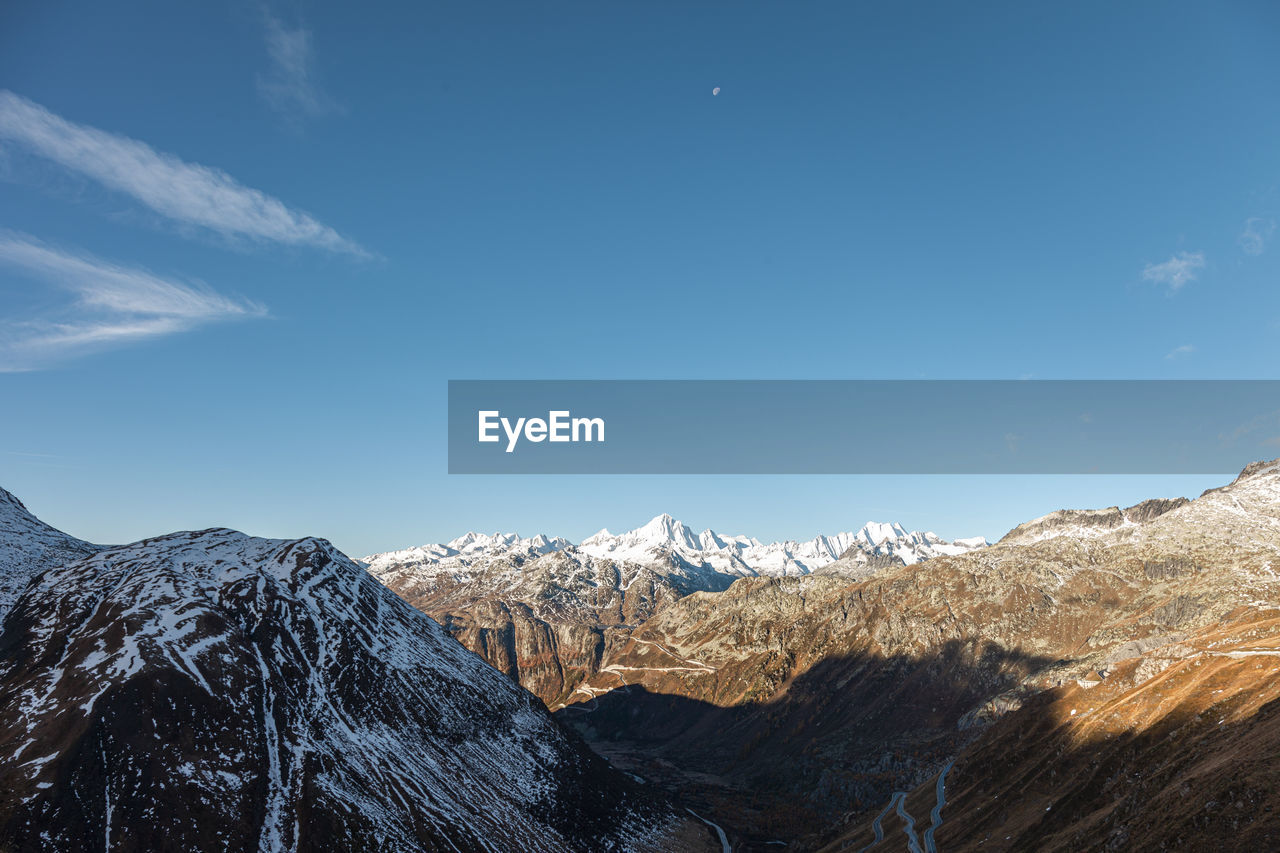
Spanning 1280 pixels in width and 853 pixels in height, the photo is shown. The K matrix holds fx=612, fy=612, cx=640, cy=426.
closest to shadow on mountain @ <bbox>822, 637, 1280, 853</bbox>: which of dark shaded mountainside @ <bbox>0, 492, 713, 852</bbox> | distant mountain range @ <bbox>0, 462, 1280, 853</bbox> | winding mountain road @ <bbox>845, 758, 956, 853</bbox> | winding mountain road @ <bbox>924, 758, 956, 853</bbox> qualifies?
distant mountain range @ <bbox>0, 462, 1280, 853</bbox>

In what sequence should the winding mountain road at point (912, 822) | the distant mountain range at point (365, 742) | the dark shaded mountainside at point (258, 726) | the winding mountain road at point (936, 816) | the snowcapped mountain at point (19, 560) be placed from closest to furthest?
the distant mountain range at point (365, 742) < the dark shaded mountainside at point (258, 726) < the winding mountain road at point (936, 816) < the winding mountain road at point (912, 822) < the snowcapped mountain at point (19, 560)

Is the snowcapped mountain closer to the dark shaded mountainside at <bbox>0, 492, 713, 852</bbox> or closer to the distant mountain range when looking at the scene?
the distant mountain range

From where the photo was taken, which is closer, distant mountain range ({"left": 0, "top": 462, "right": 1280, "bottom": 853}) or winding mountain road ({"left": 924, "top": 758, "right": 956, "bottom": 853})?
distant mountain range ({"left": 0, "top": 462, "right": 1280, "bottom": 853})

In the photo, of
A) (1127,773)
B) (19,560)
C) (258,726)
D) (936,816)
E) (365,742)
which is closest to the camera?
(1127,773)

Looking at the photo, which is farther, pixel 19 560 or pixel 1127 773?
pixel 19 560

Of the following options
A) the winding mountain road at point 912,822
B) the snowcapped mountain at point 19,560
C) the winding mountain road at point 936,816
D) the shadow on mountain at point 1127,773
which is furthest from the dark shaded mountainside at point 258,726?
the shadow on mountain at point 1127,773

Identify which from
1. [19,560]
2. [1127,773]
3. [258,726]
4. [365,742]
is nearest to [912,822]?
[1127,773]

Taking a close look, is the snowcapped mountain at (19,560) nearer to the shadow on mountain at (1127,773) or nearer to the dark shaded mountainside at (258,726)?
the dark shaded mountainside at (258,726)

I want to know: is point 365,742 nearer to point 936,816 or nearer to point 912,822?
point 912,822

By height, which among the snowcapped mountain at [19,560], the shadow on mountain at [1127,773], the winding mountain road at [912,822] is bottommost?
the winding mountain road at [912,822]
